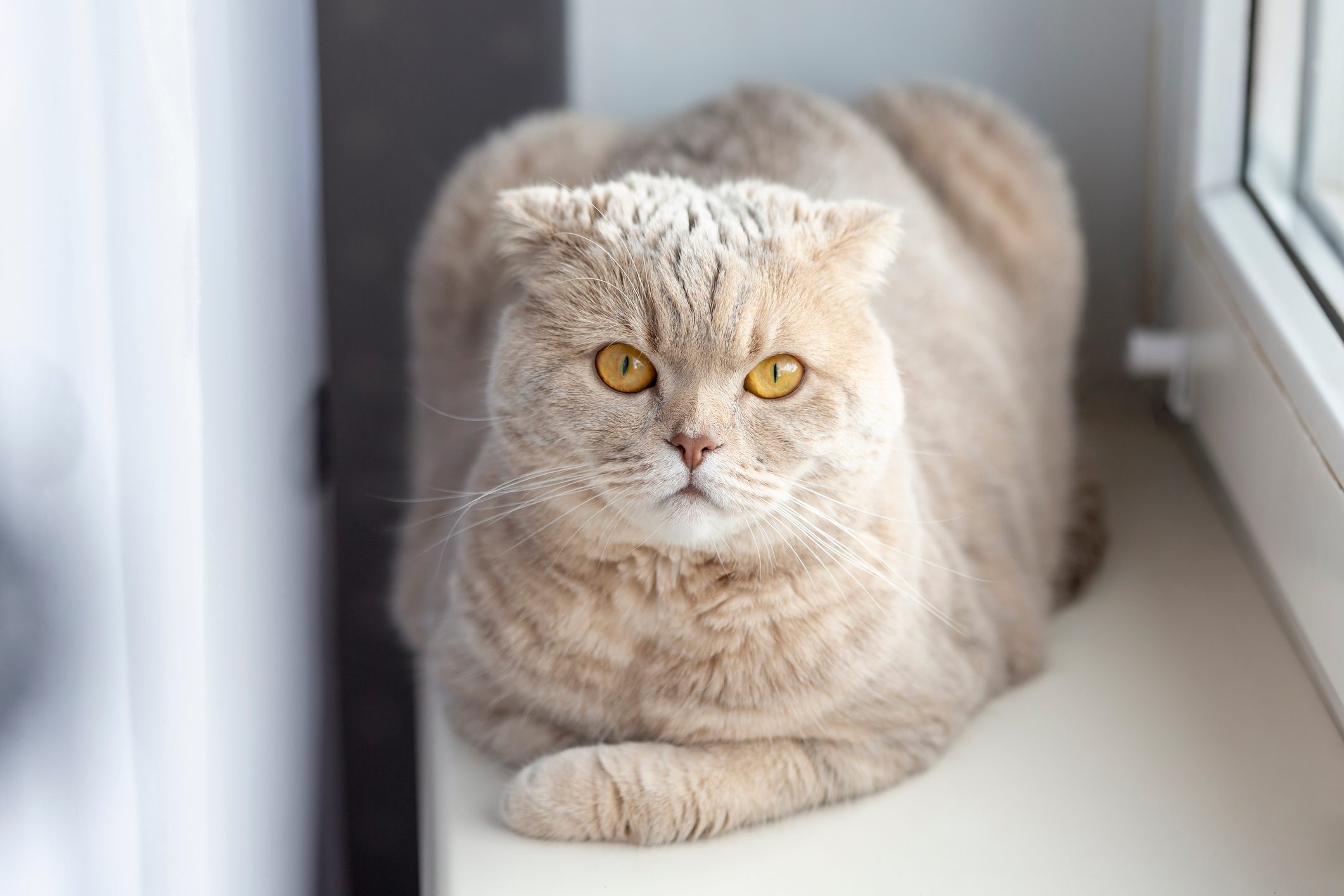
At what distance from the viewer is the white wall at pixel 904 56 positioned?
1638mm

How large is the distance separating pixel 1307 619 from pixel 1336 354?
247mm

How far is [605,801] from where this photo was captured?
3.30 feet

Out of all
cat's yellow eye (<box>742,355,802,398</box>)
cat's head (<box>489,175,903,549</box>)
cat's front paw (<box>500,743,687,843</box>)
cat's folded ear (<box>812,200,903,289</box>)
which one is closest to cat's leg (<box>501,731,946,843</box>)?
cat's front paw (<box>500,743,687,843</box>)

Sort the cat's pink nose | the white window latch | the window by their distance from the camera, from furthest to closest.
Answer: the white window latch
the window
the cat's pink nose

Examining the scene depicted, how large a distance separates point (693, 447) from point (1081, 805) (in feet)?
1.55

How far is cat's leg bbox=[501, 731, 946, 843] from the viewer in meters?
1.01

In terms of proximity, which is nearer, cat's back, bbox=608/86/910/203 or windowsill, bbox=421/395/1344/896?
windowsill, bbox=421/395/1344/896

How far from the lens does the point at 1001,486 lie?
1.38 metres

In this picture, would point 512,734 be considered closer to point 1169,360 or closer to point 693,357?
point 693,357

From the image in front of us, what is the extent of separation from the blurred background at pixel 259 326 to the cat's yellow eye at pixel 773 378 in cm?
41

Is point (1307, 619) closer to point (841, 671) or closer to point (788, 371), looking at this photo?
point (841, 671)

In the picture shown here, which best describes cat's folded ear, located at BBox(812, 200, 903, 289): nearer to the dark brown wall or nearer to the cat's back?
the cat's back

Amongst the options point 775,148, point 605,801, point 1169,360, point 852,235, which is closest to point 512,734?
point 605,801

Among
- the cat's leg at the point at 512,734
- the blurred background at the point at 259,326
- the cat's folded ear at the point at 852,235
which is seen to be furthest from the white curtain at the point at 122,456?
the cat's folded ear at the point at 852,235
